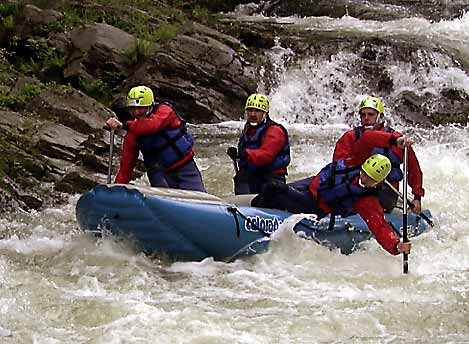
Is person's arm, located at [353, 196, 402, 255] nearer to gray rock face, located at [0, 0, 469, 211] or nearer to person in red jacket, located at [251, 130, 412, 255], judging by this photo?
person in red jacket, located at [251, 130, 412, 255]

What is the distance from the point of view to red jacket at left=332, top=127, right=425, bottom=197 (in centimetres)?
756

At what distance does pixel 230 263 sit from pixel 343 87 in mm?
8468

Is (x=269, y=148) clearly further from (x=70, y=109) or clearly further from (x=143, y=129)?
(x=70, y=109)

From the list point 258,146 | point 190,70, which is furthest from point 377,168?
point 190,70

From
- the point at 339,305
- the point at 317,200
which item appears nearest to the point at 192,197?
the point at 317,200

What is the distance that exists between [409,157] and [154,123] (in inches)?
91.5

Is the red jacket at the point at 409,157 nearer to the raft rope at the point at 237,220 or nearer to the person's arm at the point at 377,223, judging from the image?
the person's arm at the point at 377,223

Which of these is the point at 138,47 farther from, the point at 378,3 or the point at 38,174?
the point at 378,3

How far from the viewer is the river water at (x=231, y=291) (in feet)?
18.0

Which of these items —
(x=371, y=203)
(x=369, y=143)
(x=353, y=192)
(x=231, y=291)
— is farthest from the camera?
(x=369, y=143)

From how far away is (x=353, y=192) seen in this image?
6902 mm

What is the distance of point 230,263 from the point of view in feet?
22.9

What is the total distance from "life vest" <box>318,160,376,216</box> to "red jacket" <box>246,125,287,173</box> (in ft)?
2.03

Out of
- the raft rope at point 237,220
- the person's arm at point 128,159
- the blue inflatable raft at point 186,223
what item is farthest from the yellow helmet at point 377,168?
the person's arm at point 128,159
